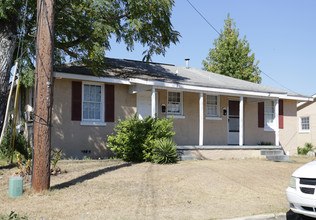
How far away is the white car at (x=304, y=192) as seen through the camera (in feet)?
18.5

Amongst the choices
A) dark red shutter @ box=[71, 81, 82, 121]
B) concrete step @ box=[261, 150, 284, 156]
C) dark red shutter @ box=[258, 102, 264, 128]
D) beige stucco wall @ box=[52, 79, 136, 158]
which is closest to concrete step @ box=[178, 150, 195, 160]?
beige stucco wall @ box=[52, 79, 136, 158]

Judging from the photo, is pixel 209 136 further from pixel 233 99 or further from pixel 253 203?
pixel 253 203

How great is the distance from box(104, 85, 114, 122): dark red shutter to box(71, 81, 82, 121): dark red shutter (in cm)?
113

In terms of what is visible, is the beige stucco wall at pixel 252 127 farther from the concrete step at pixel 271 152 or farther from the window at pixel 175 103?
the window at pixel 175 103

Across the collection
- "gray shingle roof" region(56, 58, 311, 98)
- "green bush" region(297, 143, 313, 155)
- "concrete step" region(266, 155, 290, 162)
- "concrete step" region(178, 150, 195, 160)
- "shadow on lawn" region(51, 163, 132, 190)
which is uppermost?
"gray shingle roof" region(56, 58, 311, 98)

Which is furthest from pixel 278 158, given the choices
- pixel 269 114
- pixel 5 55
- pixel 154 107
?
pixel 5 55

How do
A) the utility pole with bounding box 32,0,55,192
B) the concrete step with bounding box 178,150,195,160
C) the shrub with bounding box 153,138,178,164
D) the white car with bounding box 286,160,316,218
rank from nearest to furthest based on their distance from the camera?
1. the white car with bounding box 286,160,316,218
2. the utility pole with bounding box 32,0,55,192
3. the shrub with bounding box 153,138,178,164
4. the concrete step with bounding box 178,150,195,160

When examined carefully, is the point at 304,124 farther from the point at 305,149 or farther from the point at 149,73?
the point at 149,73

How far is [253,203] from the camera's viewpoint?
24.5 ft

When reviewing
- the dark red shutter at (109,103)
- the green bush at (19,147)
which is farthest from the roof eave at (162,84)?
the green bush at (19,147)

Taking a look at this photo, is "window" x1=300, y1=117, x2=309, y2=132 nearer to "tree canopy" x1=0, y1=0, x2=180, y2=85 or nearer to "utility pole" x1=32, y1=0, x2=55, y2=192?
"tree canopy" x1=0, y1=0, x2=180, y2=85

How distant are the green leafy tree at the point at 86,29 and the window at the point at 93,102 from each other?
1302 mm

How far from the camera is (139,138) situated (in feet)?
41.0

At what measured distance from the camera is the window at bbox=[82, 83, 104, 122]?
45.8 ft
